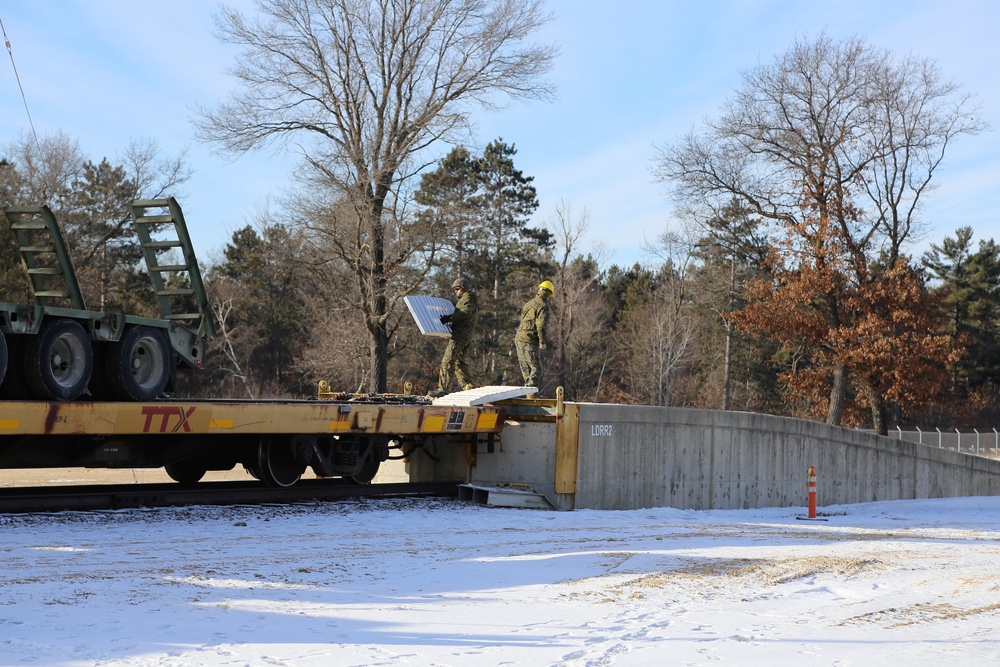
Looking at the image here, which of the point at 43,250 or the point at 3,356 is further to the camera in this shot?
the point at 43,250

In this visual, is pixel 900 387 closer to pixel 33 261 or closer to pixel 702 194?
pixel 702 194

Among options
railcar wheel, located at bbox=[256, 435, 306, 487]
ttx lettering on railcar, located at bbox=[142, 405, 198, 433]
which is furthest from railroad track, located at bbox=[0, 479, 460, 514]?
ttx lettering on railcar, located at bbox=[142, 405, 198, 433]

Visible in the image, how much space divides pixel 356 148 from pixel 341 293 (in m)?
9.82

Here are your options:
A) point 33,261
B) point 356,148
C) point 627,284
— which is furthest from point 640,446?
point 627,284

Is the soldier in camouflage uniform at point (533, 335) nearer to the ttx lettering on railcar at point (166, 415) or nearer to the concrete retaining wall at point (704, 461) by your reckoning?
the concrete retaining wall at point (704, 461)

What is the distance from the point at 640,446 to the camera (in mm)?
14867

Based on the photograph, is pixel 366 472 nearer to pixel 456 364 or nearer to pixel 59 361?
pixel 456 364

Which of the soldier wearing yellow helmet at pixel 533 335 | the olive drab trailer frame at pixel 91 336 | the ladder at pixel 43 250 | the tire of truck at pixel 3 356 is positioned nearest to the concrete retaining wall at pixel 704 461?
the soldier wearing yellow helmet at pixel 533 335

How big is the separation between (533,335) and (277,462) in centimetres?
373

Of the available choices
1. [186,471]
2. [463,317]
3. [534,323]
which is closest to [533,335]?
[534,323]

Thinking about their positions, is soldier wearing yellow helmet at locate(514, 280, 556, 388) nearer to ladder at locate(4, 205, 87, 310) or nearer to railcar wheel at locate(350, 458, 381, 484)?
railcar wheel at locate(350, 458, 381, 484)

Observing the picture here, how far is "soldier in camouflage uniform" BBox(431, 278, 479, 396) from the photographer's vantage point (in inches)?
562

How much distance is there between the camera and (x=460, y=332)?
47.2 feet

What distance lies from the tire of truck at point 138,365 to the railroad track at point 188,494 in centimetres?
107
